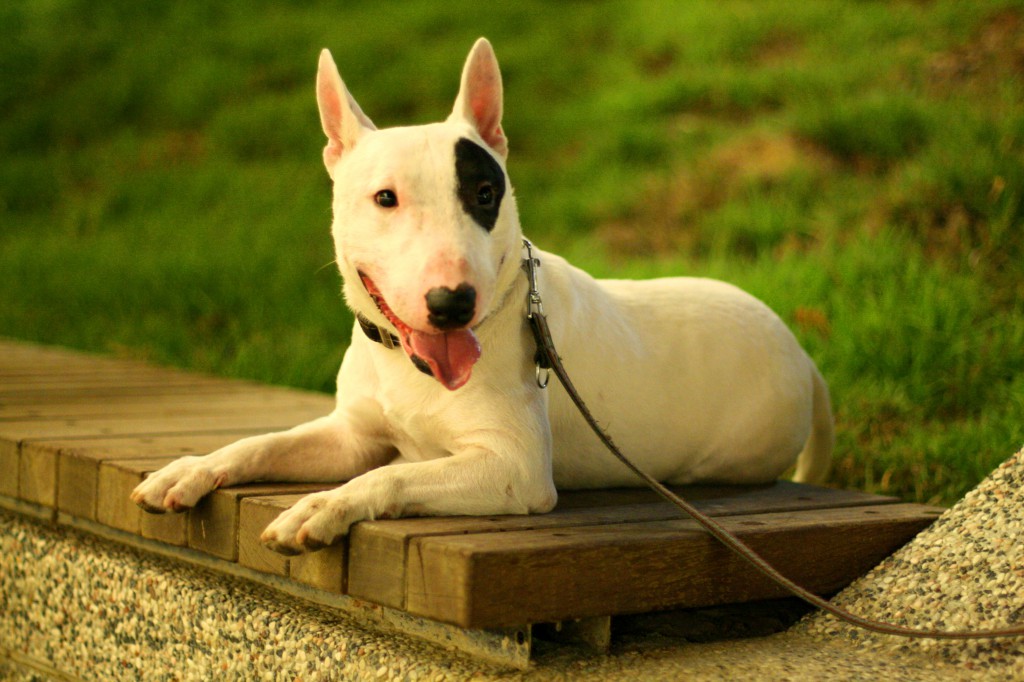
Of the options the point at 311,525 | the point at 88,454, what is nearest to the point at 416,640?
the point at 311,525

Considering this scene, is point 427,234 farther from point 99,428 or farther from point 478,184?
point 99,428

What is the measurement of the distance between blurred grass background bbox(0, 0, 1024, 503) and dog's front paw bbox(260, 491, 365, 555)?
1931 millimetres

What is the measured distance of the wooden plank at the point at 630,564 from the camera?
1834 mm

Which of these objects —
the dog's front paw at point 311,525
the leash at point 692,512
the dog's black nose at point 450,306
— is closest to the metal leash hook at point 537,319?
Result: the leash at point 692,512

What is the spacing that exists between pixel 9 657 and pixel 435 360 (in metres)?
1.75

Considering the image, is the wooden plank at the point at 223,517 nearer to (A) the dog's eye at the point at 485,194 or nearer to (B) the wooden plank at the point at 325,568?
(B) the wooden plank at the point at 325,568

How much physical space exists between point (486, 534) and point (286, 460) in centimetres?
67

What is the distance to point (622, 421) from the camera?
8.35 feet

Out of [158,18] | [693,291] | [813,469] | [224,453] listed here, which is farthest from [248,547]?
[158,18]

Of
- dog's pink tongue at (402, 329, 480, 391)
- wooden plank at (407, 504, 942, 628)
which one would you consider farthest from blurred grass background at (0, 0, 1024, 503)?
dog's pink tongue at (402, 329, 480, 391)

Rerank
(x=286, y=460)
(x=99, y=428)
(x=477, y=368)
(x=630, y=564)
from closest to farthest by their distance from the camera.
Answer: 1. (x=630, y=564)
2. (x=477, y=368)
3. (x=286, y=460)
4. (x=99, y=428)

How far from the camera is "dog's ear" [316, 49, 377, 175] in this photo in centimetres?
228

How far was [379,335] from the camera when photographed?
7.48 ft

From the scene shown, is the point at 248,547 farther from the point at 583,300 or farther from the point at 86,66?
the point at 86,66
